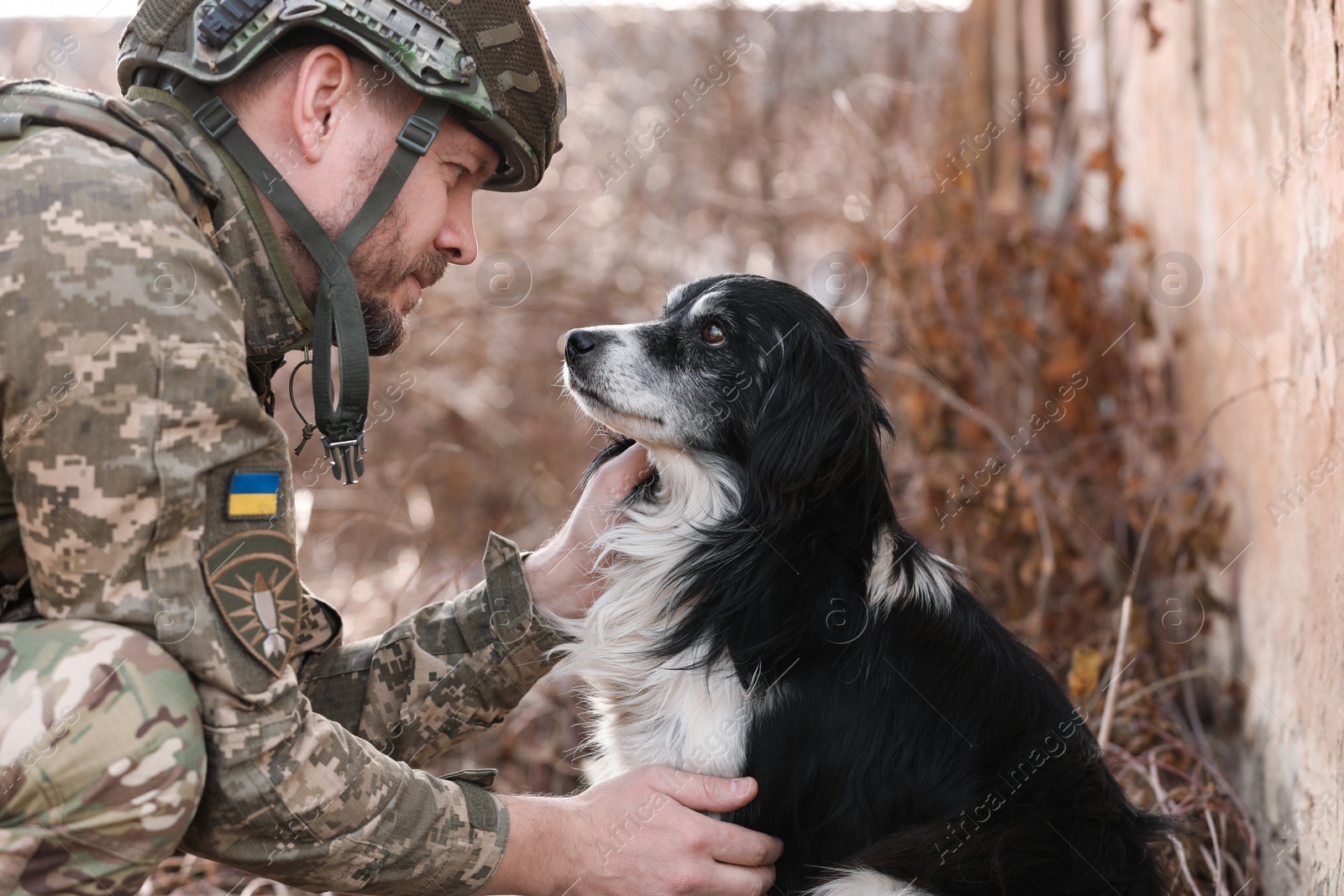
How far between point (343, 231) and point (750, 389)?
1.09 meters

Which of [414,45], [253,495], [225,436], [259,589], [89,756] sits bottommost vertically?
[89,756]

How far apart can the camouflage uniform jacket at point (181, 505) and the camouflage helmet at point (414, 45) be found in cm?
36

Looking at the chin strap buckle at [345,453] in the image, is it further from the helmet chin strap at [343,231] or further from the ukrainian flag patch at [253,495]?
the ukrainian flag patch at [253,495]

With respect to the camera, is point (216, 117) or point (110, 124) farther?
point (216, 117)

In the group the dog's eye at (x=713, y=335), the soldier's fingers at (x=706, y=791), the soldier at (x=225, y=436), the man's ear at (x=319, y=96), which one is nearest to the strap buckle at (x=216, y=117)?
the soldier at (x=225, y=436)

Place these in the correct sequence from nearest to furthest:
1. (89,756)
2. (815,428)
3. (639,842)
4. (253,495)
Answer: (89,756)
(253,495)
(639,842)
(815,428)

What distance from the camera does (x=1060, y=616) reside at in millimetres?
4539

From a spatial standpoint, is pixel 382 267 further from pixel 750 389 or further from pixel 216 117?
pixel 750 389

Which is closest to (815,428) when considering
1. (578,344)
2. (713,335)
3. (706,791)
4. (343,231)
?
(713,335)

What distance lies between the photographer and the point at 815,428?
9.09 ft

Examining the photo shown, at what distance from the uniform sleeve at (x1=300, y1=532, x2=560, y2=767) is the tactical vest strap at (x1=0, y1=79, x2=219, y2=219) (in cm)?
117

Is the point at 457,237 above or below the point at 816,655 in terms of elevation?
above

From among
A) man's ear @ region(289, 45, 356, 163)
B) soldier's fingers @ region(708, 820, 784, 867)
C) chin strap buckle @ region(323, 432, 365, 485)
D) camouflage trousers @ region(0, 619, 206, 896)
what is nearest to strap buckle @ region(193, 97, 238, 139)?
man's ear @ region(289, 45, 356, 163)

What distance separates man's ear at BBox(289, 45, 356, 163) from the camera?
2268 mm
